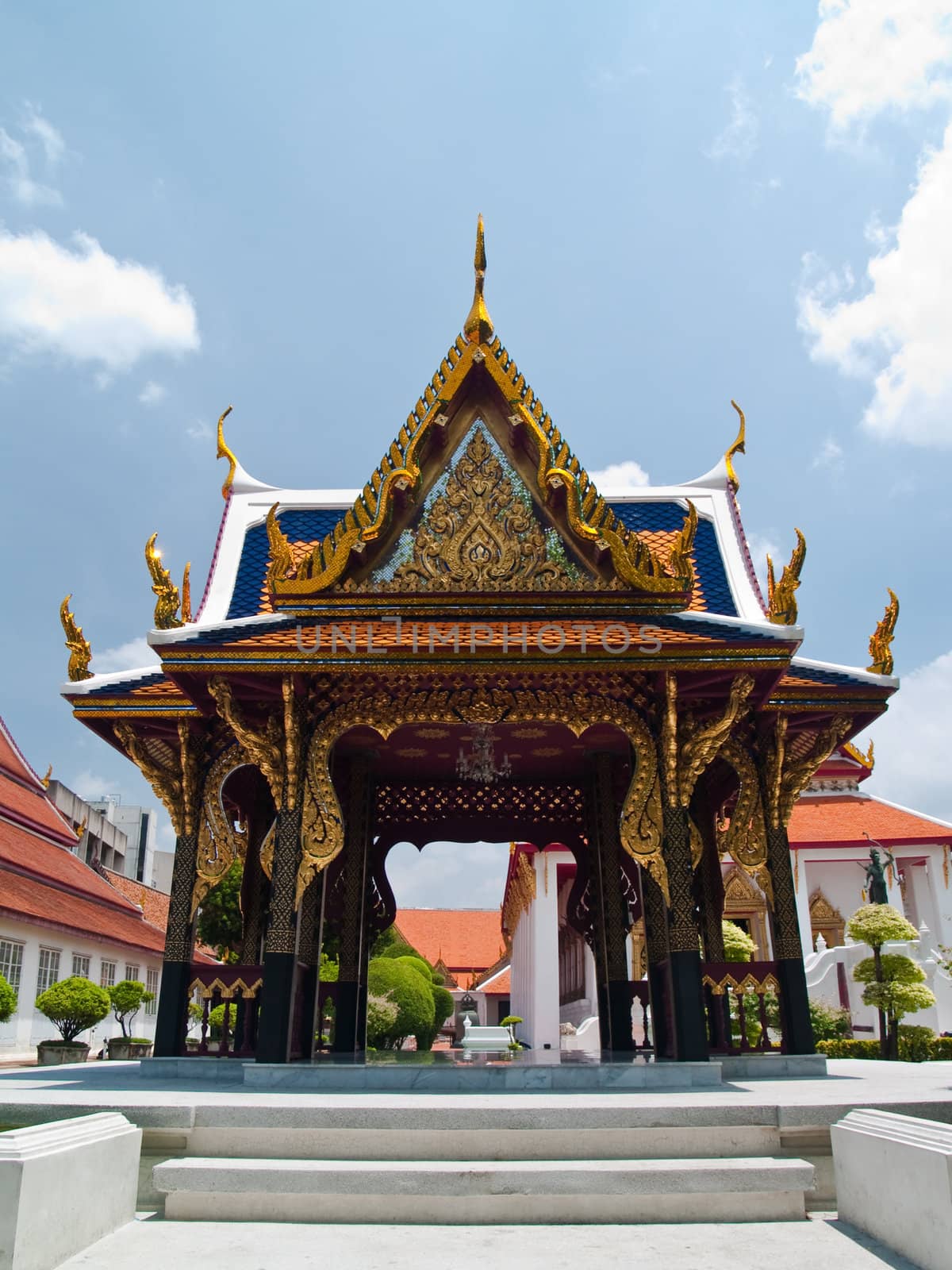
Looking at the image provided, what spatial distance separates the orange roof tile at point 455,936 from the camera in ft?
169

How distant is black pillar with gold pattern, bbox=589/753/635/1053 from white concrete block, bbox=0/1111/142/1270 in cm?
600

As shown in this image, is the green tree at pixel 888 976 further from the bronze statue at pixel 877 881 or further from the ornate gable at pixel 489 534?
the ornate gable at pixel 489 534

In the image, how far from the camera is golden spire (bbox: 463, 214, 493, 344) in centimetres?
827

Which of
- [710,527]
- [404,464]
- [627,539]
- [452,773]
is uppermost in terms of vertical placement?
[710,527]

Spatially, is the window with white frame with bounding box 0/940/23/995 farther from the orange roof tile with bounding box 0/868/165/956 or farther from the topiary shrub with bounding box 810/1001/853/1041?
the topiary shrub with bounding box 810/1001/853/1041

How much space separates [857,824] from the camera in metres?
28.0

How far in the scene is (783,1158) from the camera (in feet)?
16.0

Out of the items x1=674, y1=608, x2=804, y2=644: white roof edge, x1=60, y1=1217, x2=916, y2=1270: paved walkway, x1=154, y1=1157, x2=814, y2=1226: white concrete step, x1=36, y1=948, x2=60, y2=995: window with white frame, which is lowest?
x1=60, y1=1217, x2=916, y2=1270: paved walkway

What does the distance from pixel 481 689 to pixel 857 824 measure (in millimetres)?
24108

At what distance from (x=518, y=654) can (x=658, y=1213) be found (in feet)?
12.3

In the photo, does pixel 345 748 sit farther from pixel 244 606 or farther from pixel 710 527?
pixel 710 527

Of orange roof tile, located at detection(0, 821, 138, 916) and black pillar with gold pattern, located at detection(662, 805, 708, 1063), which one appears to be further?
orange roof tile, located at detection(0, 821, 138, 916)

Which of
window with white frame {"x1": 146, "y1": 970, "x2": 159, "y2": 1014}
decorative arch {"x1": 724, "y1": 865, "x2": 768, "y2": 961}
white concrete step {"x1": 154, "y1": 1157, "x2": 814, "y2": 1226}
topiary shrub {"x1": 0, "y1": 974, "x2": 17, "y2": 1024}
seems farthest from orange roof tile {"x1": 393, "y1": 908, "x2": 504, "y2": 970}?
white concrete step {"x1": 154, "y1": 1157, "x2": 814, "y2": 1226}

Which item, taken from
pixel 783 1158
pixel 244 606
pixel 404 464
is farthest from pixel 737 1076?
pixel 244 606
